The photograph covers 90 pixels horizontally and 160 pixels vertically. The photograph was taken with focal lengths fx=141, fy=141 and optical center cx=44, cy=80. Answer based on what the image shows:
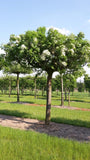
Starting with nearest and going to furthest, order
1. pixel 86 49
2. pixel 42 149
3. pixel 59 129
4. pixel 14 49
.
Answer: pixel 42 149, pixel 86 49, pixel 59 129, pixel 14 49

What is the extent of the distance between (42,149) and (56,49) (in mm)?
5886

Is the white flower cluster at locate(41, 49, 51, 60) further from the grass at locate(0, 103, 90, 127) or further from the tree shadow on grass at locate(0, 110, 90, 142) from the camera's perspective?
the grass at locate(0, 103, 90, 127)

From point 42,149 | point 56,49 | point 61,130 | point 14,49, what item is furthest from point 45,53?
point 42,149

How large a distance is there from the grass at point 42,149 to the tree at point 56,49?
459 centimetres

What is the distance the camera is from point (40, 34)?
367 inches

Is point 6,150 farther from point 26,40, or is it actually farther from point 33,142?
point 26,40

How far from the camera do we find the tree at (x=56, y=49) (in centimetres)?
873

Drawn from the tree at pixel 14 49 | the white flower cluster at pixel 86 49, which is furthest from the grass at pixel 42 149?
the white flower cluster at pixel 86 49

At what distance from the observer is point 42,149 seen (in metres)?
5.07

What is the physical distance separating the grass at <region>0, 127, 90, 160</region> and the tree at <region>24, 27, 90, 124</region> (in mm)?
4595

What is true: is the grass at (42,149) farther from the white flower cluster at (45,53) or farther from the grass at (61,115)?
the grass at (61,115)

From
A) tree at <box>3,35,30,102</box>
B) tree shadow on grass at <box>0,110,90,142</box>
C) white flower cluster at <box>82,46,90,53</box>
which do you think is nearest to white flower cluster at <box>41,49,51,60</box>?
tree at <box>3,35,30,102</box>

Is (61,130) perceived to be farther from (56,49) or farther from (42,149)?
(56,49)

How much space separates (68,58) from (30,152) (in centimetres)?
643
